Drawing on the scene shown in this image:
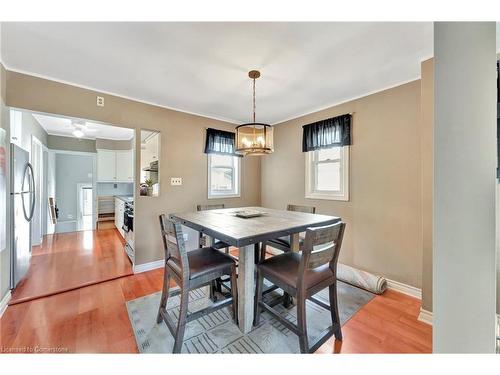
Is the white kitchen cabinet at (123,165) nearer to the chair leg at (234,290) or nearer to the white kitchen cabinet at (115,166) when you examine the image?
the white kitchen cabinet at (115,166)

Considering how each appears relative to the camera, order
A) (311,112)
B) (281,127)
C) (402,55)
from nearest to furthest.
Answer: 1. (402,55)
2. (311,112)
3. (281,127)

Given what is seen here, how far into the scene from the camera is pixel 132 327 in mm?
1707

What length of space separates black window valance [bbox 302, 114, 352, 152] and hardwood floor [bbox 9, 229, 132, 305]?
3276 mm

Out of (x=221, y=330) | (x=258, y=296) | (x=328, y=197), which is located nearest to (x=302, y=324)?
(x=258, y=296)

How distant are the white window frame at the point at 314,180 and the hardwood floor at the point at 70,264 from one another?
295cm

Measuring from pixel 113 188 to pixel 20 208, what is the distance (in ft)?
11.8

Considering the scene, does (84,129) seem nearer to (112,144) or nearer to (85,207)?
(112,144)

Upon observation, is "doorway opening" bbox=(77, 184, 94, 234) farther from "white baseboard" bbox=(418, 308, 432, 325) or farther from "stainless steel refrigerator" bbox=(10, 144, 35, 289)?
"white baseboard" bbox=(418, 308, 432, 325)

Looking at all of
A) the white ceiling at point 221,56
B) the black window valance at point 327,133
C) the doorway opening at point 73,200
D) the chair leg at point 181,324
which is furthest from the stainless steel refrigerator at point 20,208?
the black window valance at point 327,133

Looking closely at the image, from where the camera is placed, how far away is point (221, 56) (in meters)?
1.85

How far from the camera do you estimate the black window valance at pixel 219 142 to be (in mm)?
3461
